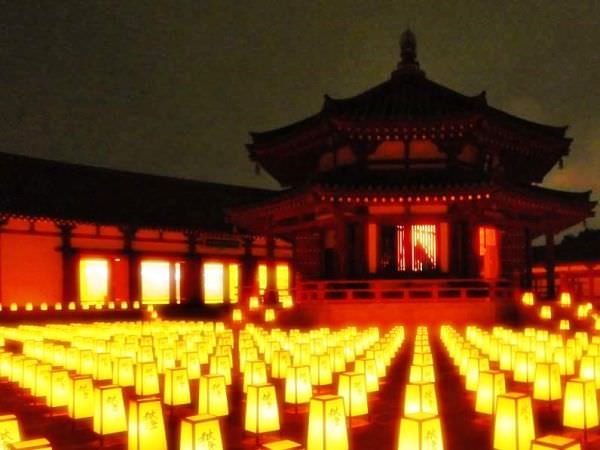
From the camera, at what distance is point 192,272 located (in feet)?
90.8

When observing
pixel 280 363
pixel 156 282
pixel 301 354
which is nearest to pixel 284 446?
pixel 280 363

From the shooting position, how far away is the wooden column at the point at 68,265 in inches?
919

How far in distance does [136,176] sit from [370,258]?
1457cm

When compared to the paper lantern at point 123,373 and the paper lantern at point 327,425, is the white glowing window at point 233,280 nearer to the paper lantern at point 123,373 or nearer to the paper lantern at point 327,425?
the paper lantern at point 123,373

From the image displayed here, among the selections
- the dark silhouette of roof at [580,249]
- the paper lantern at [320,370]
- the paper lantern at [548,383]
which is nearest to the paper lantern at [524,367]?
the paper lantern at [548,383]

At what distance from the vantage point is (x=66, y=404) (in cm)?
809

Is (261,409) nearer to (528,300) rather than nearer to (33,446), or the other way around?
(33,446)

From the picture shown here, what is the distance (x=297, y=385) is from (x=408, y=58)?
17441 millimetres

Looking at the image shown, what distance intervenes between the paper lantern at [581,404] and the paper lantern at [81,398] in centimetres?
488

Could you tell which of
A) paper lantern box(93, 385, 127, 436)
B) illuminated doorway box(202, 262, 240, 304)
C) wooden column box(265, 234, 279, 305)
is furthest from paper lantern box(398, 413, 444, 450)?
illuminated doorway box(202, 262, 240, 304)

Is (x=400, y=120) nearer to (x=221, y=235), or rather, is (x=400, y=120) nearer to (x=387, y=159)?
(x=387, y=159)

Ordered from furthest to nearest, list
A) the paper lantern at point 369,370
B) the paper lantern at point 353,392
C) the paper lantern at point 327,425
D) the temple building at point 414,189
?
the temple building at point 414,189
the paper lantern at point 369,370
the paper lantern at point 353,392
the paper lantern at point 327,425

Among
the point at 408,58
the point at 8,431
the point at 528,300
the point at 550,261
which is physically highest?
the point at 408,58

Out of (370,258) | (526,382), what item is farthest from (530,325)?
(526,382)
